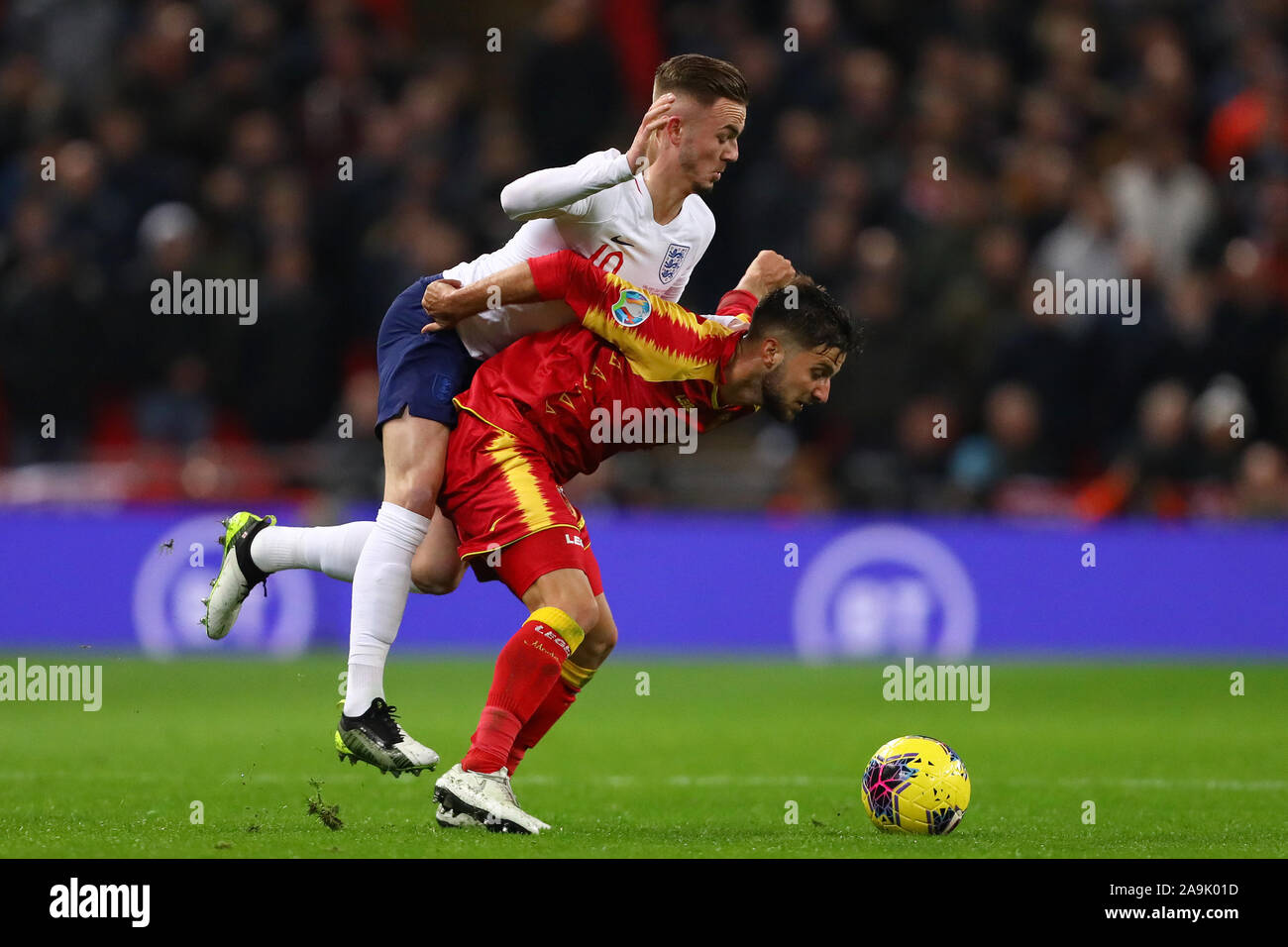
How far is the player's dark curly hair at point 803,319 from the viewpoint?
7074mm

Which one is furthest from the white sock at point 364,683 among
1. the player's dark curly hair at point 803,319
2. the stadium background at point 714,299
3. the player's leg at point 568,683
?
the stadium background at point 714,299

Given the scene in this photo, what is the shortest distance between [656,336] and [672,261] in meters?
0.73

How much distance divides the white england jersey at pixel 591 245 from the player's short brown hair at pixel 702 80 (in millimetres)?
375

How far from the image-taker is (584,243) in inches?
294

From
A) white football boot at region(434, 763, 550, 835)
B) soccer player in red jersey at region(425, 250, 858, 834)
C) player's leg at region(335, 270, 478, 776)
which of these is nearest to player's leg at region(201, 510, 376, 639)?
player's leg at region(335, 270, 478, 776)

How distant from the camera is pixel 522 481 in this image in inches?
275

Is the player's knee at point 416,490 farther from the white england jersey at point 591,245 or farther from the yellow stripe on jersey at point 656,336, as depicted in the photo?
the yellow stripe on jersey at point 656,336

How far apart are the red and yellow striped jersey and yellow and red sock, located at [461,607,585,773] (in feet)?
2.49

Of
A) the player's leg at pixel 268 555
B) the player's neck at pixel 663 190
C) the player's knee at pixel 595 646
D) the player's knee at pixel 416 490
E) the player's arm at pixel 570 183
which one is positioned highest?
the player's neck at pixel 663 190

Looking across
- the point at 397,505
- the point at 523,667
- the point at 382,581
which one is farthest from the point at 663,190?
the point at 523,667

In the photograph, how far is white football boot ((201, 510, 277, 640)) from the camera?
7902 mm

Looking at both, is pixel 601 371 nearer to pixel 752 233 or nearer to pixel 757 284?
pixel 757 284

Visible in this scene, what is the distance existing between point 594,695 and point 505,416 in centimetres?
680

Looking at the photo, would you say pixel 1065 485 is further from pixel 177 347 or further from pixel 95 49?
pixel 95 49
